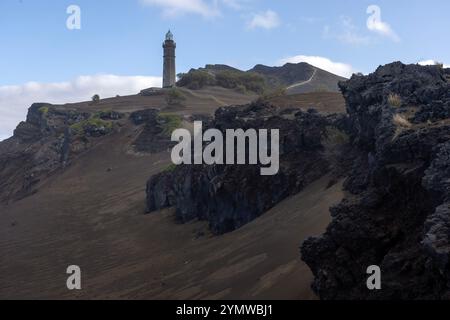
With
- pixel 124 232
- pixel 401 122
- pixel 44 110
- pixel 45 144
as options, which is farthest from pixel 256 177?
pixel 44 110

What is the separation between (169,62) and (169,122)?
2577 cm

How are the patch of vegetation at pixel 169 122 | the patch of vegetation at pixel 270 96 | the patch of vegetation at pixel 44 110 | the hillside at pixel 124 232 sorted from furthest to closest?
the patch of vegetation at pixel 44 110
the patch of vegetation at pixel 169 122
the patch of vegetation at pixel 270 96
the hillside at pixel 124 232

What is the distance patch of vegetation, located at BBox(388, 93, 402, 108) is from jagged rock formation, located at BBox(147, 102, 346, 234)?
18.3 ft

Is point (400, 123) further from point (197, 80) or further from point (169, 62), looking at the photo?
point (169, 62)

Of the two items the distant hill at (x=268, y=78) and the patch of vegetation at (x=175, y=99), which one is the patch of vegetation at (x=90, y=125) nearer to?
the patch of vegetation at (x=175, y=99)

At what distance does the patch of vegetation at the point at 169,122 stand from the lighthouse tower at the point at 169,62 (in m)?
23.3

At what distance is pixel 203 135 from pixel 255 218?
7.22m

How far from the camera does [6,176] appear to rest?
49.8 meters

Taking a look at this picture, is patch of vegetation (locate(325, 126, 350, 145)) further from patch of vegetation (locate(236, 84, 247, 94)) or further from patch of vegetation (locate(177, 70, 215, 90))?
patch of vegetation (locate(177, 70, 215, 90))

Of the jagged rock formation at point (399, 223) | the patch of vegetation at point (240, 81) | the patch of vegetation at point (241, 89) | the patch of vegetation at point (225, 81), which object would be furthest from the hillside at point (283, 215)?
the patch of vegetation at point (240, 81)

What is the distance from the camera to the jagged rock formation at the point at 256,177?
18.2m

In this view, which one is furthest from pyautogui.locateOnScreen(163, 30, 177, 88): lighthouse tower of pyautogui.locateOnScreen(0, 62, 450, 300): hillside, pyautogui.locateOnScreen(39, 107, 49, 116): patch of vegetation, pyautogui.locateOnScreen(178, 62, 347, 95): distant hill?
pyautogui.locateOnScreen(0, 62, 450, 300): hillside

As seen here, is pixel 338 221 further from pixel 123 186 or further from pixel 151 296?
pixel 123 186

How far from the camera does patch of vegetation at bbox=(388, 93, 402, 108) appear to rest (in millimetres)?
11789
